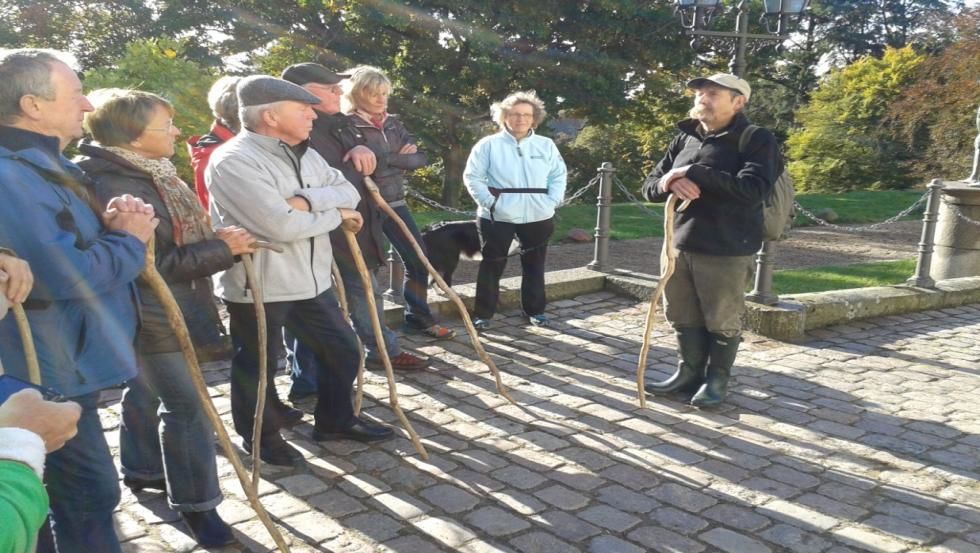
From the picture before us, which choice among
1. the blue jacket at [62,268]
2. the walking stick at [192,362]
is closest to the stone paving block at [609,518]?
the walking stick at [192,362]

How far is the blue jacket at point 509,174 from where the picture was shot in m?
6.35

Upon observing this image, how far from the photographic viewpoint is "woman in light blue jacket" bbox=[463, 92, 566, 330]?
250 inches

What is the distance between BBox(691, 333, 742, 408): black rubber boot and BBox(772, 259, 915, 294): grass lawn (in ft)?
13.3

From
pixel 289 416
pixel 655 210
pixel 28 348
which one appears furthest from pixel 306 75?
pixel 655 210

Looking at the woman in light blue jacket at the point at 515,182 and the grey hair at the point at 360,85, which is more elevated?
the grey hair at the point at 360,85

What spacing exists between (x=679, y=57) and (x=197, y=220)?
16306mm

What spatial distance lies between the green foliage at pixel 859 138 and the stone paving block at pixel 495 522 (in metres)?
23.1

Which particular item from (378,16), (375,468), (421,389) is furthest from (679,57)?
(375,468)

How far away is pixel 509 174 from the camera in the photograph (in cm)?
633

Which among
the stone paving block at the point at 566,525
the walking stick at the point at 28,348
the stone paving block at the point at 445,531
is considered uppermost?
the walking stick at the point at 28,348

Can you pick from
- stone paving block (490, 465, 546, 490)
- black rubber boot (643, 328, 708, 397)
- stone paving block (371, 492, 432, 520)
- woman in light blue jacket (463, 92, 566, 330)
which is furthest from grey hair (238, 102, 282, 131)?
black rubber boot (643, 328, 708, 397)

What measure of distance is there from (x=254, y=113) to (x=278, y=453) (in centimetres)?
162

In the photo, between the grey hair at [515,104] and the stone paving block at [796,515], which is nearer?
the stone paving block at [796,515]

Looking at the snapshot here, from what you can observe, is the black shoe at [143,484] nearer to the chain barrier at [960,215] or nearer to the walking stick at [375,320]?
the walking stick at [375,320]
